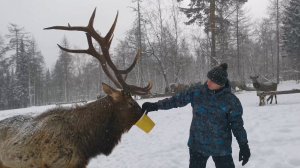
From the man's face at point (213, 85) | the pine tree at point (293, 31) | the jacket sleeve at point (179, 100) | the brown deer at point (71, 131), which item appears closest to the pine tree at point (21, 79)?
the pine tree at point (293, 31)

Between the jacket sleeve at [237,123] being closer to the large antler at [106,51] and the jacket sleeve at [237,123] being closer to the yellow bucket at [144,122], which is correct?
the yellow bucket at [144,122]

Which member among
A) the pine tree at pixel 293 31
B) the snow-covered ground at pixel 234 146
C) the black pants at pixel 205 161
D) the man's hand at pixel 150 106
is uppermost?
the pine tree at pixel 293 31

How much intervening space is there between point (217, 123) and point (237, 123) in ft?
0.77

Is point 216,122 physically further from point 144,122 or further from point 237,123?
point 144,122

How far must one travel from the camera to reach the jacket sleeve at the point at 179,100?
4.72 metres

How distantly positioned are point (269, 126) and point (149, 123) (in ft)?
17.3

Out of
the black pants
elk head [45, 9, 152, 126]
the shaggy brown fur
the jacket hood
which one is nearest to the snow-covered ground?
the shaggy brown fur

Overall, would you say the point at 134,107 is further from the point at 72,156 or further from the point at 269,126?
the point at 269,126

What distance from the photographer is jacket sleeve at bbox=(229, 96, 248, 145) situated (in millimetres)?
4266

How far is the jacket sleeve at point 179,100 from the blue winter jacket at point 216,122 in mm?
199

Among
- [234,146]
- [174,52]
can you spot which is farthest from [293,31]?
[234,146]

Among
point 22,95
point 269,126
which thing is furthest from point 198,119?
point 22,95

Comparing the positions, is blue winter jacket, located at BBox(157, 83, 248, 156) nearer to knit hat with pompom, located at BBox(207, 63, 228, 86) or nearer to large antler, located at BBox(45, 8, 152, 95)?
knit hat with pompom, located at BBox(207, 63, 228, 86)

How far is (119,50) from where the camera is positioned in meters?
61.2
